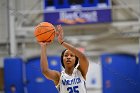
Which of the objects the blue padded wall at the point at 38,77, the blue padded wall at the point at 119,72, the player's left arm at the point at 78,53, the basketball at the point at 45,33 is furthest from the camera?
the blue padded wall at the point at 38,77

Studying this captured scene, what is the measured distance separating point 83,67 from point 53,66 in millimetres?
4657

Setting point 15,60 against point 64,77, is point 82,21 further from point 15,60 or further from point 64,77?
point 64,77

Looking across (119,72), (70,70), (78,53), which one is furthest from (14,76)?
(78,53)

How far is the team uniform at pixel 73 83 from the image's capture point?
284cm

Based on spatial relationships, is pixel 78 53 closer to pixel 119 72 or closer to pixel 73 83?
pixel 73 83

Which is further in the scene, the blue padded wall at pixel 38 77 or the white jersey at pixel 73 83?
the blue padded wall at pixel 38 77

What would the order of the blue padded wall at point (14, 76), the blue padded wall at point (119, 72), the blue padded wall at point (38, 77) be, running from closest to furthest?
the blue padded wall at point (119, 72), the blue padded wall at point (38, 77), the blue padded wall at point (14, 76)

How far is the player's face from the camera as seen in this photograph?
114 inches

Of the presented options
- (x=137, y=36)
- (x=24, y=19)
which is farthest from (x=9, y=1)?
(x=137, y=36)

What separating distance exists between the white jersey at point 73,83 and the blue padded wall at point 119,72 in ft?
13.3

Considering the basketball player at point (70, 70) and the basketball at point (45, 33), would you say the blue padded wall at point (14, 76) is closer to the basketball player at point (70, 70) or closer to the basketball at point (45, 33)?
the basketball at point (45, 33)

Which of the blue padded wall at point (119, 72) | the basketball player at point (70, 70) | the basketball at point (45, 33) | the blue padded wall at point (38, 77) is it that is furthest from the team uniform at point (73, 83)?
the blue padded wall at point (38, 77)

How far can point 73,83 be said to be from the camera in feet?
9.34

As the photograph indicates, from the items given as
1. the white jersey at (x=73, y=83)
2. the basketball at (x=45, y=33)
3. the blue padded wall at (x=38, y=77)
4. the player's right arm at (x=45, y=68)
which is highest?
the basketball at (x=45, y=33)
